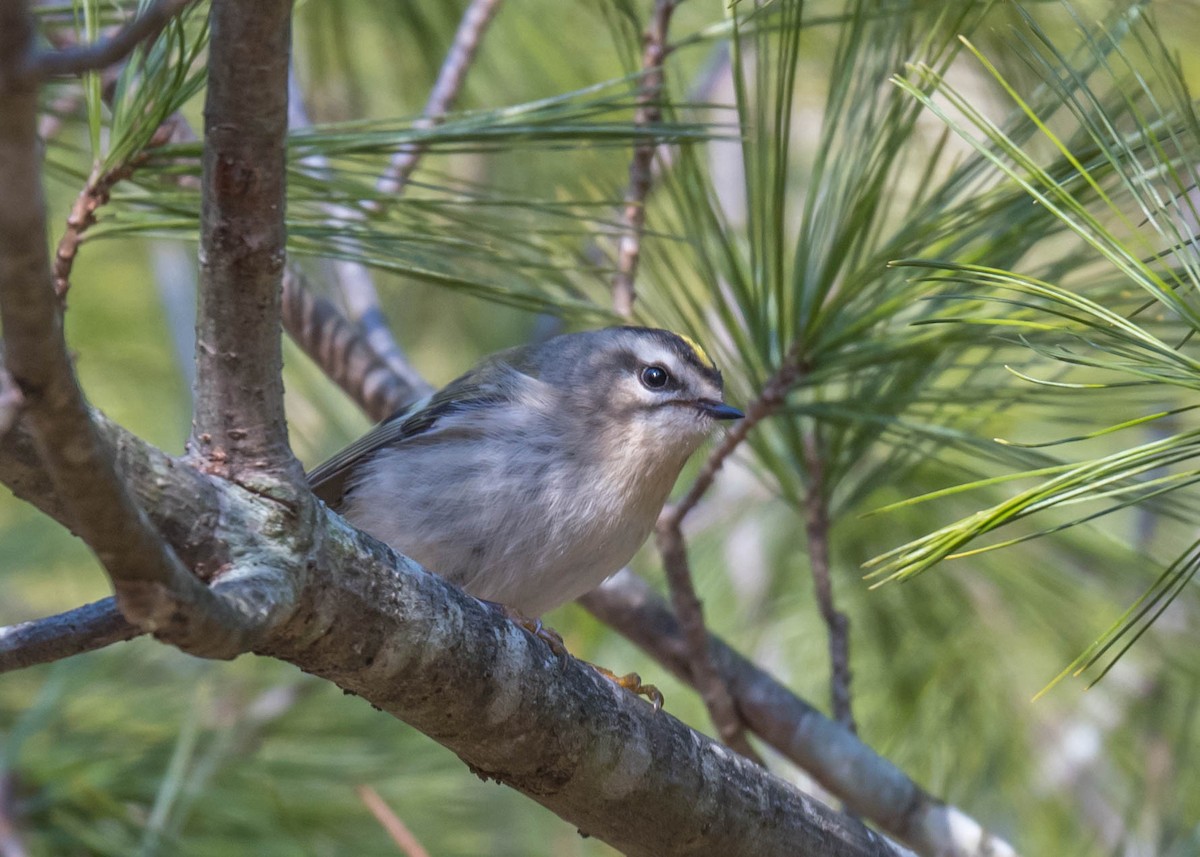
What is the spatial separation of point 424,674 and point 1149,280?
835mm

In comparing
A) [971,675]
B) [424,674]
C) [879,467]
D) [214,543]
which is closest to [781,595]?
[971,675]

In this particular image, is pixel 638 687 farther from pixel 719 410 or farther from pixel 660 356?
pixel 660 356

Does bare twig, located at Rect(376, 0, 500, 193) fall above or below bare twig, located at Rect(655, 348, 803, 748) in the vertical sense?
above

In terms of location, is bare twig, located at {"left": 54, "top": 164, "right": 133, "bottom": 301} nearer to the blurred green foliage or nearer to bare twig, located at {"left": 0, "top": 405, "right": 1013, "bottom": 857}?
the blurred green foliage

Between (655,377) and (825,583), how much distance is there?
500 millimetres

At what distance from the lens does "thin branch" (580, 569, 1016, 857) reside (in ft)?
6.80

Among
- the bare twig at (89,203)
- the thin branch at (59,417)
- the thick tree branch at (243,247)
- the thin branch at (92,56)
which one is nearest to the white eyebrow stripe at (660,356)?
the bare twig at (89,203)

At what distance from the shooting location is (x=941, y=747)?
2.79 metres

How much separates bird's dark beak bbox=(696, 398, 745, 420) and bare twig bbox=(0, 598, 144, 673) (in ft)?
3.97

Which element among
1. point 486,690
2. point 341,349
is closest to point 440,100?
point 341,349

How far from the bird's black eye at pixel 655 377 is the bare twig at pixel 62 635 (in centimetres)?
127

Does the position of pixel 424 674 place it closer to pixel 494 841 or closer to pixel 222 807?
pixel 222 807

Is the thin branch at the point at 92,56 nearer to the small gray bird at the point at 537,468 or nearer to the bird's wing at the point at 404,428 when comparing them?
the small gray bird at the point at 537,468

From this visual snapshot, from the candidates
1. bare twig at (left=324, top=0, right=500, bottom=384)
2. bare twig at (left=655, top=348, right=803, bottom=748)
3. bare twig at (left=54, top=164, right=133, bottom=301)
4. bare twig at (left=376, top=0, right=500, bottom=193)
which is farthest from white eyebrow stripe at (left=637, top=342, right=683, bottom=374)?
bare twig at (left=54, top=164, right=133, bottom=301)
